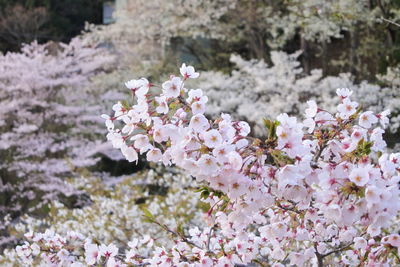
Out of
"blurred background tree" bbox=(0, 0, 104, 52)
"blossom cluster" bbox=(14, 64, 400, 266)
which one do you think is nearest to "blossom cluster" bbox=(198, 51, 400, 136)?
"blossom cluster" bbox=(14, 64, 400, 266)

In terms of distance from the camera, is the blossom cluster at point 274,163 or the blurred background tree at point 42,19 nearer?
the blossom cluster at point 274,163

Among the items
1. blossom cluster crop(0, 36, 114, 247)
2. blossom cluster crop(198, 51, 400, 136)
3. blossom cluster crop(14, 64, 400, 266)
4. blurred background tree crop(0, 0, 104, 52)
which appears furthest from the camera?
blurred background tree crop(0, 0, 104, 52)

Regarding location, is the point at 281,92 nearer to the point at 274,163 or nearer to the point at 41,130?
the point at 41,130

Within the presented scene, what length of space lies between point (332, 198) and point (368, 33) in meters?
7.71

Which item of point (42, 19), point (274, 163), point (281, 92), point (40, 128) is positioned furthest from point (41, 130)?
point (42, 19)

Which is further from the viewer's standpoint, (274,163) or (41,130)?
(41,130)

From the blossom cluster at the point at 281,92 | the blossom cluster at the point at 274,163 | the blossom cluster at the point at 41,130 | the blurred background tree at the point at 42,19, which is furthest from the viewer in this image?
the blurred background tree at the point at 42,19

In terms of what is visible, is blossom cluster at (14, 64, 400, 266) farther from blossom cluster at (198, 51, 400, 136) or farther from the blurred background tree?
the blurred background tree

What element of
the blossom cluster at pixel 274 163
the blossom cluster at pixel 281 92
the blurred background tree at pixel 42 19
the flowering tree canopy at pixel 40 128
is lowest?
the blurred background tree at pixel 42 19

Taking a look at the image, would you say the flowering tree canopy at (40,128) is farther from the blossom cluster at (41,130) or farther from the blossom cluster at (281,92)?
the blossom cluster at (281,92)

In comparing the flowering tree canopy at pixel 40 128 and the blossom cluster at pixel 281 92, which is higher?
the blossom cluster at pixel 281 92

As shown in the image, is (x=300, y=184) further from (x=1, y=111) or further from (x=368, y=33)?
(x=368, y=33)

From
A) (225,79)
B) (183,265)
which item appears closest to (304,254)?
(183,265)

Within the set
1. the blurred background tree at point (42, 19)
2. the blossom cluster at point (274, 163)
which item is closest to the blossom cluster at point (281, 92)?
the blossom cluster at point (274, 163)
